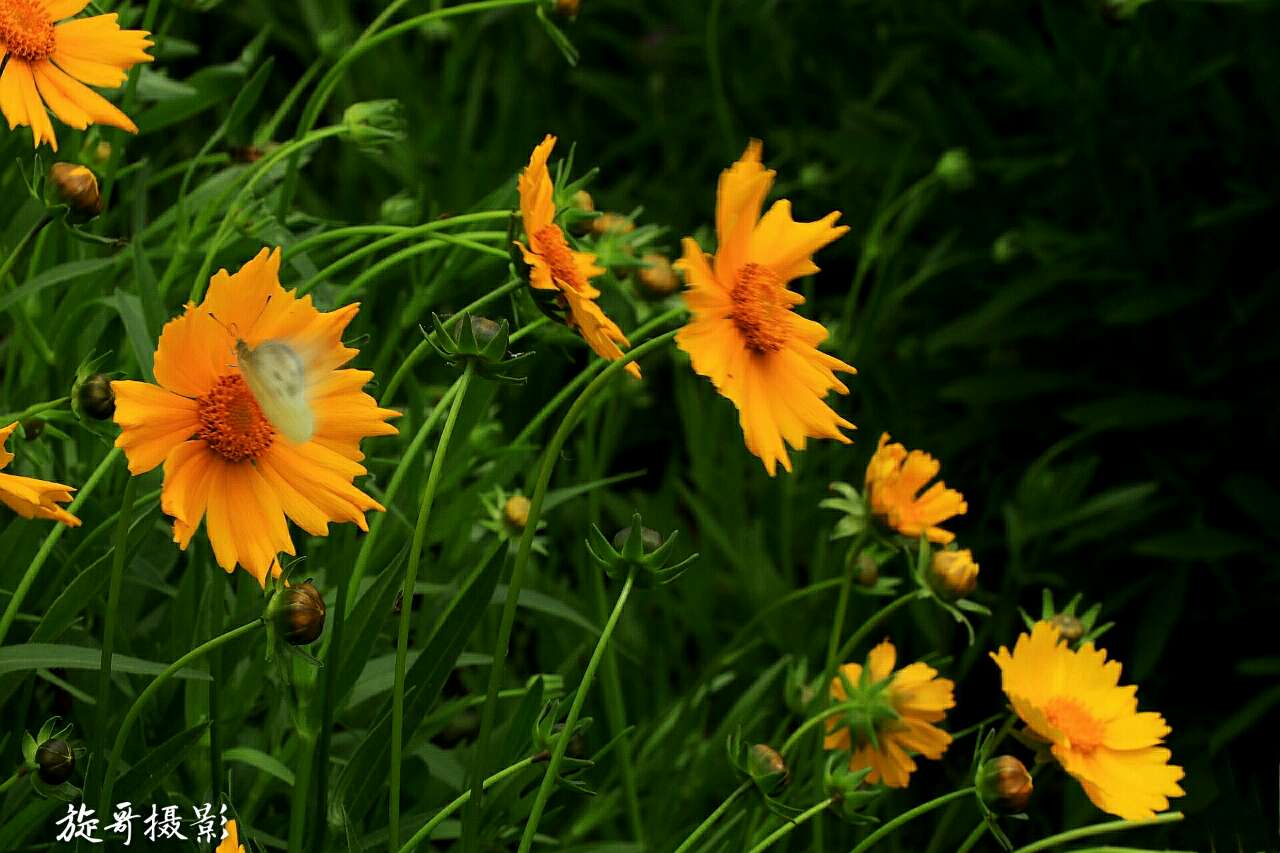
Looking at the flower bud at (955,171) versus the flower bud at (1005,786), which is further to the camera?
the flower bud at (955,171)

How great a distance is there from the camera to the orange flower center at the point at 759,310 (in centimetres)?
74

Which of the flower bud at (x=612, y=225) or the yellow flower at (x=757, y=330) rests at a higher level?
the flower bud at (x=612, y=225)

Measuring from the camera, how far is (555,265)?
2.38ft

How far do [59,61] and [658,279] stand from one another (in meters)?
0.41

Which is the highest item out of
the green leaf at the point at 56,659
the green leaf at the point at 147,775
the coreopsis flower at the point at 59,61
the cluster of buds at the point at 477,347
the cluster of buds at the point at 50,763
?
the coreopsis flower at the point at 59,61

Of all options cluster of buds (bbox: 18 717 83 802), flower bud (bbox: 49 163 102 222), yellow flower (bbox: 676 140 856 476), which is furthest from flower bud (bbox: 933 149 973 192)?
cluster of buds (bbox: 18 717 83 802)

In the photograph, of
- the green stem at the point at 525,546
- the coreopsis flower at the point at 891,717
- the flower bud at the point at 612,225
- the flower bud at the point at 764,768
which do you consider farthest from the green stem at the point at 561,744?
the flower bud at the point at 612,225

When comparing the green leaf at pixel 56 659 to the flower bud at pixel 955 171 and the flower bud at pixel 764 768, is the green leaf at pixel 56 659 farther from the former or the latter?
the flower bud at pixel 955 171

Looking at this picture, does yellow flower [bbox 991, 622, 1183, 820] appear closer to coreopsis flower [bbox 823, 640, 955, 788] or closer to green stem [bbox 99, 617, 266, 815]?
coreopsis flower [bbox 823, 640, 955, 788]

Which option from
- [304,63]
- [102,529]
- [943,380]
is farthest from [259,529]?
[304,63]

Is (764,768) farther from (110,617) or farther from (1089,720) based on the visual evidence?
(110,617)

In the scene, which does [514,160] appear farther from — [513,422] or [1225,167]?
[1225,167]

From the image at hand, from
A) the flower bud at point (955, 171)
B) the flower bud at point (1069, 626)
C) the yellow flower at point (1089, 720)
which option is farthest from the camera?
the flower bud at point (955, 171)

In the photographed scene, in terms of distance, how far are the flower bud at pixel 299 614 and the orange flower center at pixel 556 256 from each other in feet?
0.60
